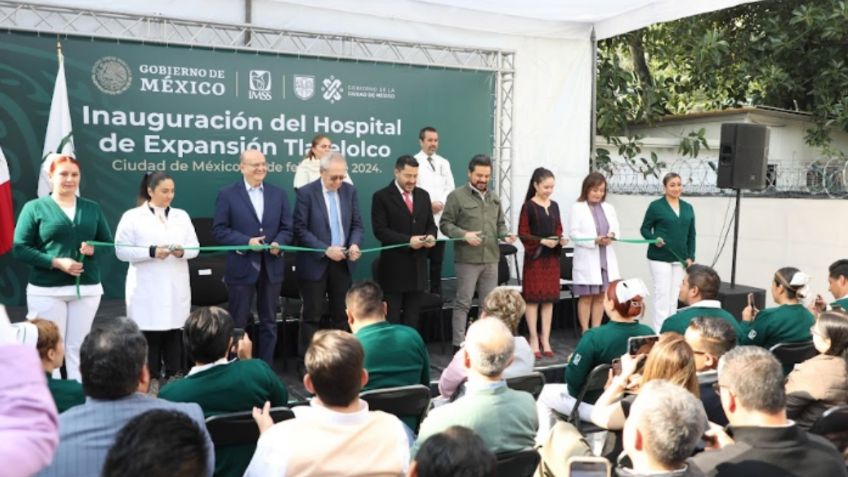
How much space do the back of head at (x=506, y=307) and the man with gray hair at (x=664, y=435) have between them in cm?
188

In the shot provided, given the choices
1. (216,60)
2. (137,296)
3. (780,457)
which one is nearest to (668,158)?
(216,60)

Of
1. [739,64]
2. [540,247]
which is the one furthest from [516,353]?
[739,64]

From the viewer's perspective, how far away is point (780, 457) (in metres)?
2.22

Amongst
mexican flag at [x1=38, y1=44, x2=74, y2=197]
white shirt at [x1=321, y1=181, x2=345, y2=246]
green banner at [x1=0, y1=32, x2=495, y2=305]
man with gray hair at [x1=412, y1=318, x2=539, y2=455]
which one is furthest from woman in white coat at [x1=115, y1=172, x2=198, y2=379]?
man with gray hair at [x1=412, y1=318, x2=539, y2=455]

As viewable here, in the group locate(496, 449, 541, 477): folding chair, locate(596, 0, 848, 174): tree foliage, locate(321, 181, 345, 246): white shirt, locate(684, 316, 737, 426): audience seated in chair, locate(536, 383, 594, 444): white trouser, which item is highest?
locate(596, 0, 848, 174): tree foliage

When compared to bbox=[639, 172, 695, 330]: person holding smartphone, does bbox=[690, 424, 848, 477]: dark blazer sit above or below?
below

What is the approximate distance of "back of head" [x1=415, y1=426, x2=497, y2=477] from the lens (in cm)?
164

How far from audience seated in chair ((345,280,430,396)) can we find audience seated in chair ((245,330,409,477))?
861 millimetres

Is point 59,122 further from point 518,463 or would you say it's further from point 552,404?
point 518,463

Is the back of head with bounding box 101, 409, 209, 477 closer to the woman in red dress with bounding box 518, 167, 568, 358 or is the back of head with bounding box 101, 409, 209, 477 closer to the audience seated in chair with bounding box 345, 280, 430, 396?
the audience seated in chair with bounding box 345, 280, 430, 396

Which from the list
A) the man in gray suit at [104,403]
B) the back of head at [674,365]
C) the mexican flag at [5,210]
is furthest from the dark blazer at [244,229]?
the back of head at [674,365]

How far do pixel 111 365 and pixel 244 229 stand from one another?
115 inches

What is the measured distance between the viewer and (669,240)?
6477mm

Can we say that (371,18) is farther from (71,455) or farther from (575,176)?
(71,455)
